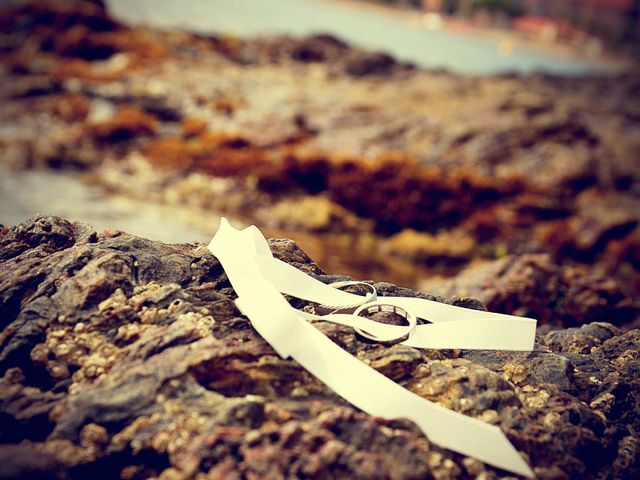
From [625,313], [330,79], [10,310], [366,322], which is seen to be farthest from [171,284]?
[330,79]

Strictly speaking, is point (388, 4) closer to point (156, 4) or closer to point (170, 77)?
point (156, 4)

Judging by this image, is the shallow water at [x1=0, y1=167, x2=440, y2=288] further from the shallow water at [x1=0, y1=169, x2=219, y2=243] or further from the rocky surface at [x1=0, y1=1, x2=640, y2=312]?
the rocky surface at [x1=0, y1=1, x2=640, y2=312]

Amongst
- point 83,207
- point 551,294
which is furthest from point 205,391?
point 83,207

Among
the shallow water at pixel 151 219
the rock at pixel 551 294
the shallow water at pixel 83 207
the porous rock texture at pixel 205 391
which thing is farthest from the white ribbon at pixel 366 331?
the shallow water at pixel 83 207

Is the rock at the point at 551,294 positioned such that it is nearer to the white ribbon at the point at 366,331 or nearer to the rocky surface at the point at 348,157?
the white ribbon at the point at 366,331

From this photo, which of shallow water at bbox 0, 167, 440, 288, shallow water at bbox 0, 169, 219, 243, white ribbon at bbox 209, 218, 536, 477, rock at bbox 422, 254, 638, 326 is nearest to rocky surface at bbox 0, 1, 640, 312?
shallow water at bbox 0, 167, 440, 288

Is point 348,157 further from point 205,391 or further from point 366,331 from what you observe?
point 205,391
